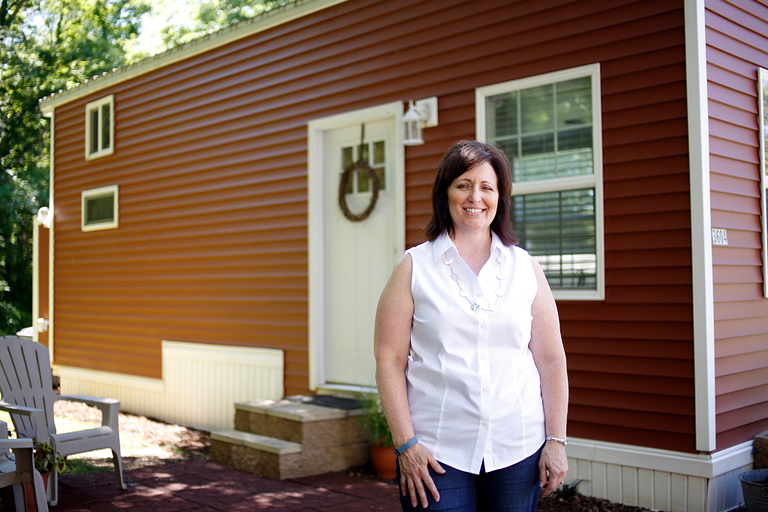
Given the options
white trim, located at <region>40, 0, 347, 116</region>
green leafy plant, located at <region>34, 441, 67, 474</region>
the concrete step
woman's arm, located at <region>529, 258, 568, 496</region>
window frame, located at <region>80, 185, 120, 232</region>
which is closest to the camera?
woman's arm, located at <region>529, 258, 568, 496</region>

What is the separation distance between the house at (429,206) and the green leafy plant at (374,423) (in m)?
0.61

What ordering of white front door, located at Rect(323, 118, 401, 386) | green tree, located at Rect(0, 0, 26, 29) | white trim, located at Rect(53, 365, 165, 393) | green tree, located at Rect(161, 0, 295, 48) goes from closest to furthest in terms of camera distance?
white front door, located at Rect(323, 118, 401, 386), white trim, located at Rect(53, 365, 165, 393), green tree, located at Rect(0, 0, 26, 29), green tree, located at Rect(161, 0, 295, 48)

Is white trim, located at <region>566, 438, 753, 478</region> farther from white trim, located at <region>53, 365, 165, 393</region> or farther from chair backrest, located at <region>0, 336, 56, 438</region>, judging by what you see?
white trim, located at <region>53, 365, 165, 393</region>

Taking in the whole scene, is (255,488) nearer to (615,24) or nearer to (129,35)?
(615,24)

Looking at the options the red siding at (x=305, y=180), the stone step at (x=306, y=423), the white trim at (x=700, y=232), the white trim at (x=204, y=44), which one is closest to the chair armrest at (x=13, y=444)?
the stone step at (x=306, y=423)

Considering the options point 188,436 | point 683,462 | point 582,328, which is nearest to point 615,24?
point 582,328

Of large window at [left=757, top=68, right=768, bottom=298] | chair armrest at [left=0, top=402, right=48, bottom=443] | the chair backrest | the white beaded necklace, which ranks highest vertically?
large window at [left=757, top=68, right=768, bottom=298]

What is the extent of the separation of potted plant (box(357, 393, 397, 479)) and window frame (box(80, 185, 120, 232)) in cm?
483

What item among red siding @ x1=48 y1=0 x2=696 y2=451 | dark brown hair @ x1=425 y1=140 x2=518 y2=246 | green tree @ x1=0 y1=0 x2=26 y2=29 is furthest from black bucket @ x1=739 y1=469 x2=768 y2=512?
green tree @ x1=0 y1=0 x2=26 y2=29

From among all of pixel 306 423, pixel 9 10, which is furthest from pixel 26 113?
pixel 306 423

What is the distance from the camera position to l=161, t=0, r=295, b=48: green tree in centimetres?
1991

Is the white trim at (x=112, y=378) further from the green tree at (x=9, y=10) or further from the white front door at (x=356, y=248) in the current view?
the green tree at (x=9, y=10)

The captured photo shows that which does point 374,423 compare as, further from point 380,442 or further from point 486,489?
point 486,489

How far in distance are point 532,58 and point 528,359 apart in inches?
123
